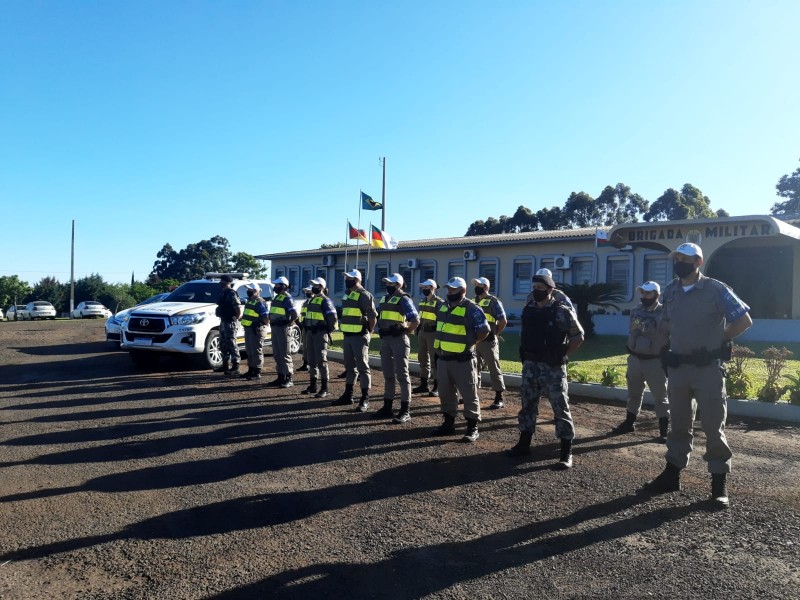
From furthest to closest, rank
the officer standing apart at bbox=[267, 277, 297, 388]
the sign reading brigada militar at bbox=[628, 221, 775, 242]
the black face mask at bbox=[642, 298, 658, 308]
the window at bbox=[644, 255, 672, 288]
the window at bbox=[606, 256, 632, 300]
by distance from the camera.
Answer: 1. the window at bbox=[606, 256, 632, 300]
2. the window at bbox=[644, 255, 672, 288]
3. the sign reading brigada militar at bbox=[628, 221, 775, 242]
4. the officer standing apart at bbox=[267, 277, 297, 388]
5. the black face mask at bbox=[642, 298, 658, 308]

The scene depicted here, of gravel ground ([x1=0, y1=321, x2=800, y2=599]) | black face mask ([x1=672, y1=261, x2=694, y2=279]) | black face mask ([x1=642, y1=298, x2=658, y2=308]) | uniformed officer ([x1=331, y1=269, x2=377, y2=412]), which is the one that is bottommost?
gravel ground ([x1=0, y1=321, x2=800, y2=599])

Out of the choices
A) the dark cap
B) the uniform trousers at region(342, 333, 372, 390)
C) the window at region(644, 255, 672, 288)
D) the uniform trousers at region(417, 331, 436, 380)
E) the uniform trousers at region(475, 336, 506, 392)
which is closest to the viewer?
the dark cap

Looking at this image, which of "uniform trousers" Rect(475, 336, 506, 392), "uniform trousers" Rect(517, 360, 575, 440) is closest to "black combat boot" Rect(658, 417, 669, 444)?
"uniform trousers" Rect(517, 360, 575, 440)

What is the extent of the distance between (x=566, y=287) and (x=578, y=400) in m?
9.78

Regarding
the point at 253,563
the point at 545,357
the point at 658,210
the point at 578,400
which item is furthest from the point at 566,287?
the point at 658,210

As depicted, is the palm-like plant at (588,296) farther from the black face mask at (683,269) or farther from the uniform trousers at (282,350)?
the black face mask at (683,269)

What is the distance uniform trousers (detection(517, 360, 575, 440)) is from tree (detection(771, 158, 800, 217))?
54.0 m

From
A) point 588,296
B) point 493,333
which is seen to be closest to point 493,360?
point 493,333

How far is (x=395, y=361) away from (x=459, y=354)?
4.81 ft

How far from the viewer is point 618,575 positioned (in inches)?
155

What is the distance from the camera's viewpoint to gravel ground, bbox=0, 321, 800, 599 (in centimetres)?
390

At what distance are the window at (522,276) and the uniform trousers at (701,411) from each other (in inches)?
827

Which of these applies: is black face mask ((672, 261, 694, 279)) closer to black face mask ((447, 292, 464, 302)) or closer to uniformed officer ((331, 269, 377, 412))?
black face mask ((447, 292, 464, 302))

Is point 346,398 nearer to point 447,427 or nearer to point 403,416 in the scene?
point 403,416
